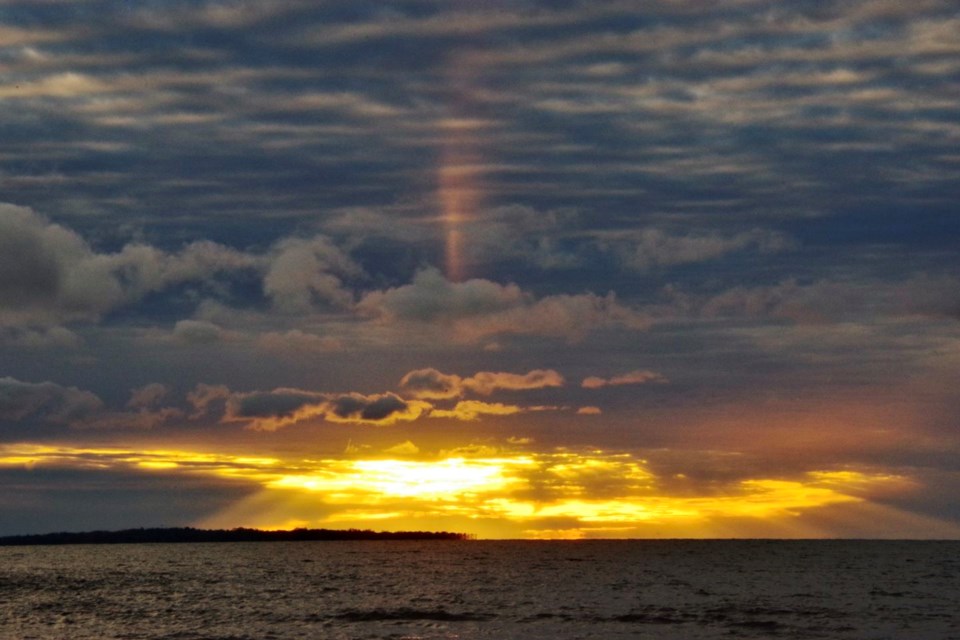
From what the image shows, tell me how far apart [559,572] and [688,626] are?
323ft

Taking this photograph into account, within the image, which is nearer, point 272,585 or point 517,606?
point 517,606

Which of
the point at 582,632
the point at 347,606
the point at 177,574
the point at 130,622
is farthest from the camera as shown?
the point at 177,574

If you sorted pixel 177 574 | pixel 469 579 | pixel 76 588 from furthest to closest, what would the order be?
pixel 177 574
pixel 469 579
pixel 76 588

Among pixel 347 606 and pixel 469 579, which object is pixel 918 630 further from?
pixel 469 579

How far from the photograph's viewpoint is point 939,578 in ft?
516

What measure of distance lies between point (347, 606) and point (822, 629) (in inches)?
1769

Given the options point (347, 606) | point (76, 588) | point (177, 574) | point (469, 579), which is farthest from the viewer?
point (177, 574)

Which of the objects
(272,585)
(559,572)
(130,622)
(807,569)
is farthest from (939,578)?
(130,622)

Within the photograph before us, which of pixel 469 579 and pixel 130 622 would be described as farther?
pixel 469 579

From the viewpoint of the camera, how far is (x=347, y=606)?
342 feet

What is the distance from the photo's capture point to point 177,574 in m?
178

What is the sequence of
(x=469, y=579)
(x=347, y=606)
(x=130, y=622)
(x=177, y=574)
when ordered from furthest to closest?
(x=177, y=574)
(x=469, y=579)
(x=347, y=606)
(x=130, y=622)

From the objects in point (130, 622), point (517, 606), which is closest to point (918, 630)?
point (517, 606)

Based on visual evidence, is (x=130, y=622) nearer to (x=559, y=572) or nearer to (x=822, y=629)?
(x=822, y=629)
